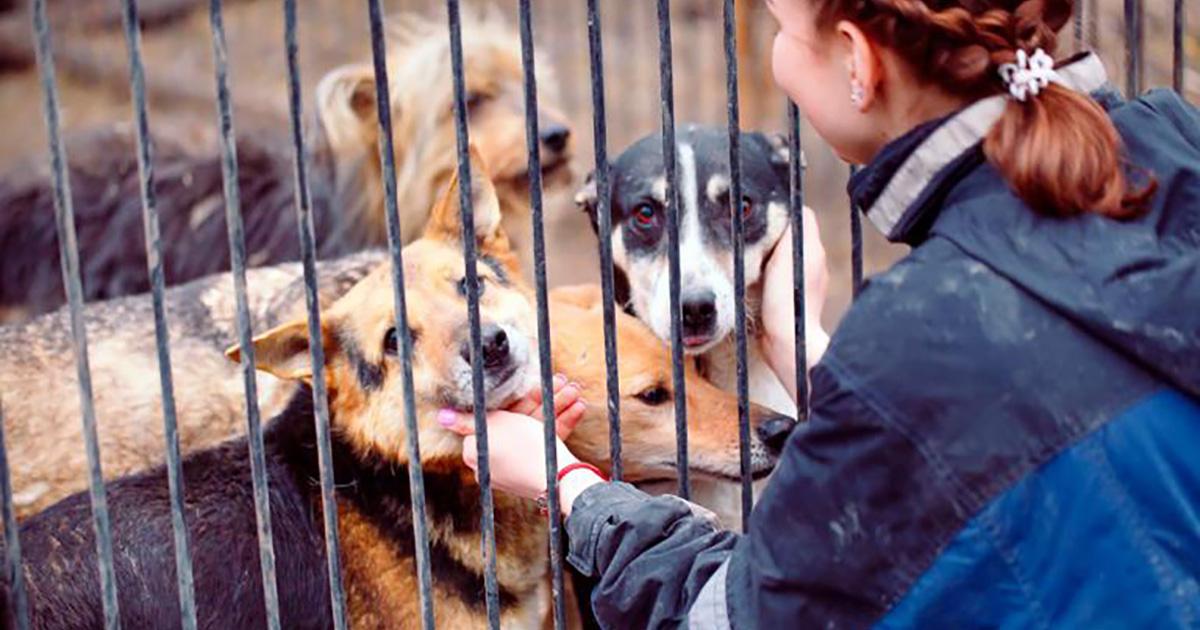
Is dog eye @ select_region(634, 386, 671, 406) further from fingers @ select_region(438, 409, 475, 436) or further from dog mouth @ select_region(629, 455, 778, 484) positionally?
fingers @ select_region(438, 409, 475, 436)

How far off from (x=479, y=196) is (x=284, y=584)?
1.03 meters

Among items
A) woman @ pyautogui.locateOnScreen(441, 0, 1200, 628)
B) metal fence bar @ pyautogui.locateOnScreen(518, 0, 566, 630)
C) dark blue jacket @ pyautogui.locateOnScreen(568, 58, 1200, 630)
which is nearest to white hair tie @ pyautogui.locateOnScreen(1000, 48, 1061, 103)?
woman @ pyautogui.locateOnScreen(441, 0, 1200, 628)

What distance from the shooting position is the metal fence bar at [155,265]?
2.47 meters

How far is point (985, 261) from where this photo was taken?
6.61ft

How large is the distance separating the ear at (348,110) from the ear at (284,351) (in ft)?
9.22

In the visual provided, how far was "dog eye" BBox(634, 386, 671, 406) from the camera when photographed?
380cm

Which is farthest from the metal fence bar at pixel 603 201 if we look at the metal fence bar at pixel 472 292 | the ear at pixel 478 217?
the ear at pixel 478 217

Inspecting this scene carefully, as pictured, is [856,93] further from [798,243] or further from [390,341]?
[390,341]

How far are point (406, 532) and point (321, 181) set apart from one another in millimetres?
3056

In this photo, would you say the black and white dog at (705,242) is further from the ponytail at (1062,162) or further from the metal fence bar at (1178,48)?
the ponytail at (1062,162)

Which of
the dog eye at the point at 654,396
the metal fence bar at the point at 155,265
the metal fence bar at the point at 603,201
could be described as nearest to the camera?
the metal fence bar at the point at 155,265

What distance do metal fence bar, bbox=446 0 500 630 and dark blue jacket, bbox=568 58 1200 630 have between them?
800mm

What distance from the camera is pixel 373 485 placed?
146 inches

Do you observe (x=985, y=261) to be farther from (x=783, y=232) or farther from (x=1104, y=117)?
(x=783, y=232)
